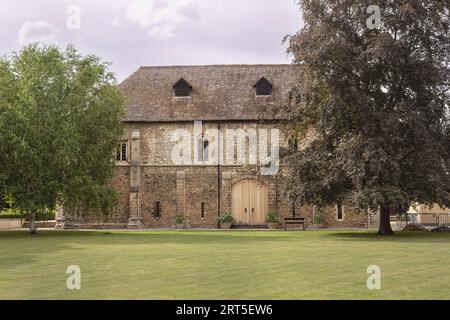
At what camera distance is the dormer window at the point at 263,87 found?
158 feet

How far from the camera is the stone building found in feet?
153

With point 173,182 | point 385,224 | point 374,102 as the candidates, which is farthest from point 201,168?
point 374,102

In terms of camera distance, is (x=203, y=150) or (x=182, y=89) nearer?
(x=203, y=150)

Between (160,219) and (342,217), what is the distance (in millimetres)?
12562

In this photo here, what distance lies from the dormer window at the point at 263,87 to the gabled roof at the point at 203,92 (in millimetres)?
364

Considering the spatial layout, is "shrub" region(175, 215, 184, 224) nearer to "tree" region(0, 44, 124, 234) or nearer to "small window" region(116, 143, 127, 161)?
"small window" region(116, 143, 127, 161)

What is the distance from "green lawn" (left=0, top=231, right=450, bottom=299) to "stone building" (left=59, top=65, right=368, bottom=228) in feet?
71.8

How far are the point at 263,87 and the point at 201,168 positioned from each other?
732 centimetres

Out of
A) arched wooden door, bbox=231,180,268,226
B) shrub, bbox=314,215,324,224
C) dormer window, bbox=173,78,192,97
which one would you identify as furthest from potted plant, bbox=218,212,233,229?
dormer window, bbox=173,78,192,97

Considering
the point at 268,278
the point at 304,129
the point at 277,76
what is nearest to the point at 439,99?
the point at 304,129

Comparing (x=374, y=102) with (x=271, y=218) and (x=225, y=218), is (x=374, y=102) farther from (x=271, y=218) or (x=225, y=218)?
(x=225, y=218)

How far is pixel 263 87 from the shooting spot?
4816 centimetres

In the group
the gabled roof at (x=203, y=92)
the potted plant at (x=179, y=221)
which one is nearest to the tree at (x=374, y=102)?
the gabled roof at (x=203, y=92)
